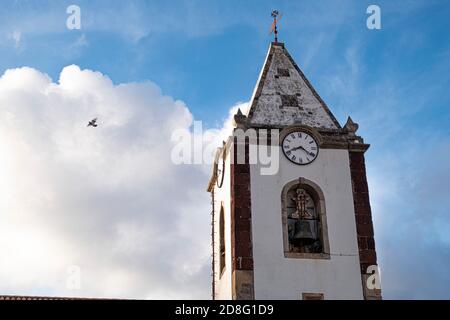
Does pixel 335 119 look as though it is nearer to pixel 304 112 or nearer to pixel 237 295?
pixel 304 112

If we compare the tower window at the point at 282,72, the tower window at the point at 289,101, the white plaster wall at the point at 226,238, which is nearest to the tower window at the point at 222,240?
the white plaster wall at the point at 226,238

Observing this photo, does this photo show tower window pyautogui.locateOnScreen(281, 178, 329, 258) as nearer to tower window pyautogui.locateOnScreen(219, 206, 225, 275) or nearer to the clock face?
the clock face

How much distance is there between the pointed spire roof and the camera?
74.3 ft

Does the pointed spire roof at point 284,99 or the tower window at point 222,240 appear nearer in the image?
the tower window at point 222,240

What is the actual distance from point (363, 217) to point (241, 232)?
3760mm

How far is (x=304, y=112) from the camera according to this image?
23094 mm

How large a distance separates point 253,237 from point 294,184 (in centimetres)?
218

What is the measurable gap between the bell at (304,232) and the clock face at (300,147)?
6.23 ft

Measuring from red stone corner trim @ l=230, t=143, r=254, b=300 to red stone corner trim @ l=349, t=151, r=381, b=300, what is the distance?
327 centimetres

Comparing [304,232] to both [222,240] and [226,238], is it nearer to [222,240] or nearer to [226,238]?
[226,238]

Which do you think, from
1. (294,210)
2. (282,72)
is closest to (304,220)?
(294,210)

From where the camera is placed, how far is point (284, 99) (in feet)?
76.5

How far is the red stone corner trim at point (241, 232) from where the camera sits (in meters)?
19.8

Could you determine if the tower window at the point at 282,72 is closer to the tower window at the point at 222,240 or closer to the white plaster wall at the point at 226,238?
the white plaster wall at the point at 226,238
